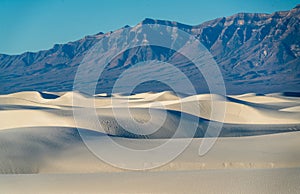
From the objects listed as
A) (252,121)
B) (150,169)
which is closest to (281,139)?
(150,169)

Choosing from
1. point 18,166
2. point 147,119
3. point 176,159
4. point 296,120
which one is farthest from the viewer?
point 296,120

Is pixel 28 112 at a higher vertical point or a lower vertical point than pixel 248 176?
higher

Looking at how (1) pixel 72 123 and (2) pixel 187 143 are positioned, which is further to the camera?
(1) pixel 72 123

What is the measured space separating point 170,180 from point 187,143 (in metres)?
9.86

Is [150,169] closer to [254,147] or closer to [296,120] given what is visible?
[254,147]

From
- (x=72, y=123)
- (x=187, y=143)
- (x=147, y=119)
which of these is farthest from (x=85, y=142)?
(x=147, y=119)

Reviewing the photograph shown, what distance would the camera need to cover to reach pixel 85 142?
872 inches

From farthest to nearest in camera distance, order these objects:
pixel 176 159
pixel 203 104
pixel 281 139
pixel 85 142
A: 1. pixel 203 104
2. pixel 281 139
3. pixel 85 142
4. pixel 176 159

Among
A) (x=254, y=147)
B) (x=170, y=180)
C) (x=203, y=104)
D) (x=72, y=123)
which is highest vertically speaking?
(x=203, y=104)

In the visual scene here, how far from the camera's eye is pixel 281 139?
2470cm

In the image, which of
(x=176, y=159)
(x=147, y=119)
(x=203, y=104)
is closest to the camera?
(x=176, y=159)

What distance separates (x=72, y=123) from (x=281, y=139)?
12.7m

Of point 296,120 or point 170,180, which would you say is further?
point 296,120

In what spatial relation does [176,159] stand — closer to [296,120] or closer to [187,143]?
[187,143]
